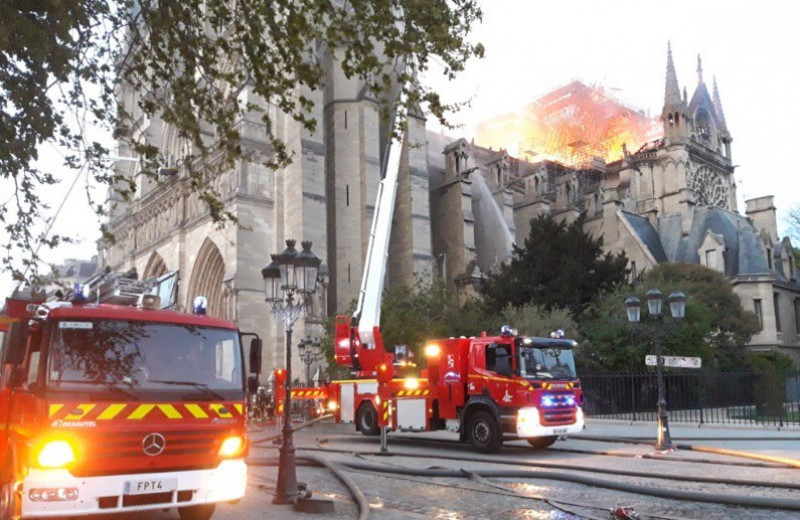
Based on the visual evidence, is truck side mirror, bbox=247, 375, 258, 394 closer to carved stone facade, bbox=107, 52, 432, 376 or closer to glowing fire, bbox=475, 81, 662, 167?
carved stone facade, bbox=107, 52, 432, 376

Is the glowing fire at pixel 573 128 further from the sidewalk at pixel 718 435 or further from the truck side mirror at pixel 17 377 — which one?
the truck side mirror at pixel 17 377

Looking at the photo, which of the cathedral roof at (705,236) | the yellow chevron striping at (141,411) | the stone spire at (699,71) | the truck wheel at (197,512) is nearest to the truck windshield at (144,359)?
the yellow chevron striping at (141,411)

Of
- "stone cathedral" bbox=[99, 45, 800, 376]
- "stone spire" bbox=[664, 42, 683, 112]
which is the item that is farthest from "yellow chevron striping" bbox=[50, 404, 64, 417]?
"stone spire" bbox=[664, 42, 683, 112]

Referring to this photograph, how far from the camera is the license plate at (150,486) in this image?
5699mm

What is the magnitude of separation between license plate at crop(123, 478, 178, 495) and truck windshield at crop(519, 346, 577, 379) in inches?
325

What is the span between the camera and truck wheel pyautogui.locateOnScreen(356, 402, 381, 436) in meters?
16.4

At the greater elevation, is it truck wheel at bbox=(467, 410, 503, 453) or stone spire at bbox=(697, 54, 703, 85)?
stone spire at bbox=(697, 54, 703, 85)

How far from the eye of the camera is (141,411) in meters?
5.90

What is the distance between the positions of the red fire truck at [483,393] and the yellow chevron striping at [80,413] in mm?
8112

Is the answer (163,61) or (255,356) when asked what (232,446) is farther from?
(163,61)

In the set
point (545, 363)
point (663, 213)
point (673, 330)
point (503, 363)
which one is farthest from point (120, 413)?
point (663, 213)

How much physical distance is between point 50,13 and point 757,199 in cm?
4626

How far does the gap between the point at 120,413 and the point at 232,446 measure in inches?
41.2

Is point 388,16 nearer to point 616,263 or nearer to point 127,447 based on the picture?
point 127,447
